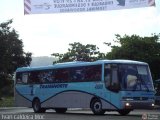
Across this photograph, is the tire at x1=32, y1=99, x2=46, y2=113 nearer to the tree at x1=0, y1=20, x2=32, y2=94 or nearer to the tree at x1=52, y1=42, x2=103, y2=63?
the tree at x1=0, y1=20, x2=32, y2=94

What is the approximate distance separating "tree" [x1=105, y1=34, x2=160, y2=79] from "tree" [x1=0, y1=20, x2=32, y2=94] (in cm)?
1178

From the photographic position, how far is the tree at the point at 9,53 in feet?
174

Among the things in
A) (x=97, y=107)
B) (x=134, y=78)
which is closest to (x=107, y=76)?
(x=134, y=78)

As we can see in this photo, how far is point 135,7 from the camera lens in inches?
680

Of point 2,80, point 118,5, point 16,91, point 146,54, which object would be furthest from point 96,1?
point 2,80

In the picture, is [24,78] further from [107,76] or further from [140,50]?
[140,50]

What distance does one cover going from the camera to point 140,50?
158 feet

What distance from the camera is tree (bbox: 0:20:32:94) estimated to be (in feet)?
174

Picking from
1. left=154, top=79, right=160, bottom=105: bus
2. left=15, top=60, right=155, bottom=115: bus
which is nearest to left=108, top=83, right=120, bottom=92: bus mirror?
left=15, top=60, right=155, bottom=115: bus

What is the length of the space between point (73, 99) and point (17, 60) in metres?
31.8

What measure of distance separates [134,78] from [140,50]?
22769mm

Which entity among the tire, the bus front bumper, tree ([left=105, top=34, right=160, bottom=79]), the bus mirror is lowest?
the tire

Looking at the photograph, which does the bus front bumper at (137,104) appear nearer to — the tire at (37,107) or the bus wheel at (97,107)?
the bus wheel at (97,107)

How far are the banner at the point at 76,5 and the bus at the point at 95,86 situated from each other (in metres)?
8.47
